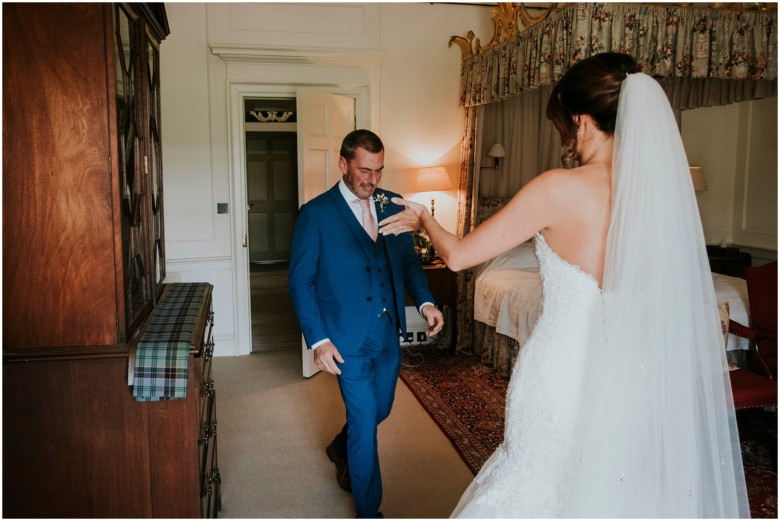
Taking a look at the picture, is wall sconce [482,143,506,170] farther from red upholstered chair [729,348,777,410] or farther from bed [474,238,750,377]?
red upholstered chair [729,348,777,410]

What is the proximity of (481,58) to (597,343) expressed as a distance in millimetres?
4556

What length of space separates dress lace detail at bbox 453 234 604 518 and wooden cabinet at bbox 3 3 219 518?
3.73 feet

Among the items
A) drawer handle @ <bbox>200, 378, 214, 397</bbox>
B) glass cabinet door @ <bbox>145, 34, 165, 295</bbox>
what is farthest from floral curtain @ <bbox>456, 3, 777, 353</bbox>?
drawer handle @ <bbox>200, 378, 214, 397</bbox>

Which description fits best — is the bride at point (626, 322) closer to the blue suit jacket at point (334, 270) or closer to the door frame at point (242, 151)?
the blue suit jacket at point (334, 270)

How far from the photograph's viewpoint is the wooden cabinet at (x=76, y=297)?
6.95ft

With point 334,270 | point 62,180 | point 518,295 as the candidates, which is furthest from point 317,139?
point 62,180

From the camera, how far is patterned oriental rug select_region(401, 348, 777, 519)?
3.83m

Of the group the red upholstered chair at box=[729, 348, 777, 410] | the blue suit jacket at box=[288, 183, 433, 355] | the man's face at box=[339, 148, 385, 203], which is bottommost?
the red upholstered chair at box=[729, 348, 777, 410]

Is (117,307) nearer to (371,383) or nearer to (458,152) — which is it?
(371,383)

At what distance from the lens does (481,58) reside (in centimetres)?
616

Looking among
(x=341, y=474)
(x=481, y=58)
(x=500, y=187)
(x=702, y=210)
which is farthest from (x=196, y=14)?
(x=702, y=210)

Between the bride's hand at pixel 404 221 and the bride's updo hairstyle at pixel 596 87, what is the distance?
2.24 feet

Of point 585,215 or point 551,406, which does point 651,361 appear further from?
point 585,215

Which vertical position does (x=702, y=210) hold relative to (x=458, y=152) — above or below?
below
